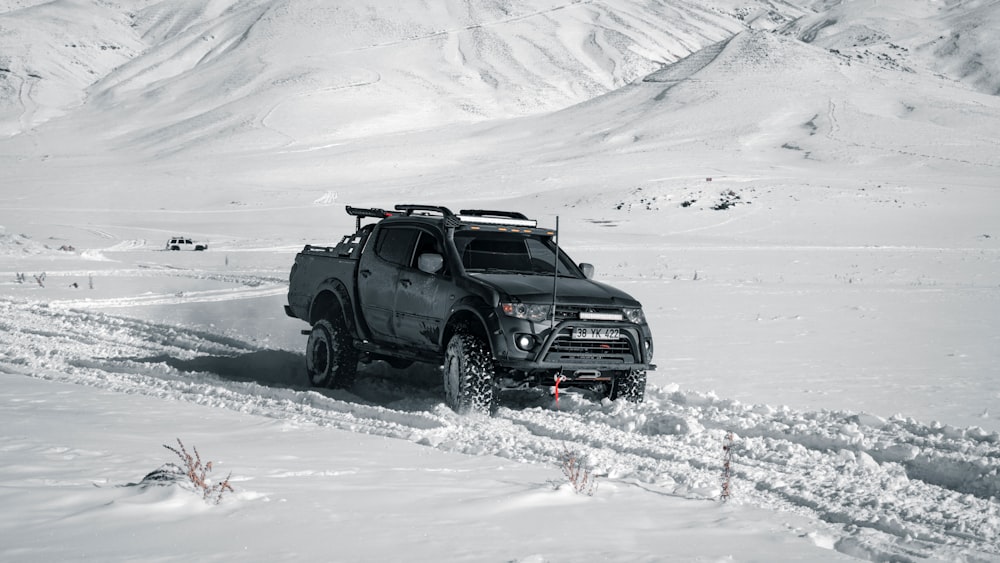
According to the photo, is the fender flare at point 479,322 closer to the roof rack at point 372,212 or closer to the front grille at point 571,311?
the front grille at point 571,311

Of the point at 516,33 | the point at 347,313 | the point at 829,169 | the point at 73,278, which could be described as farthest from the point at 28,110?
the point at 347,313

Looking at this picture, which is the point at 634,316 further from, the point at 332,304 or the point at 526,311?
the point at 332,304

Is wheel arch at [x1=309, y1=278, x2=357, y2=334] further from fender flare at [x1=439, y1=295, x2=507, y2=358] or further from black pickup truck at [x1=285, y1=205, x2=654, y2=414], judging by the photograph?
fender flare at [x1=439, y1=295, x2=507, y2=358]

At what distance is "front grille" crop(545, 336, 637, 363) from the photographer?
8492mm

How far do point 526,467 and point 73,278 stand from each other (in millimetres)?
17004

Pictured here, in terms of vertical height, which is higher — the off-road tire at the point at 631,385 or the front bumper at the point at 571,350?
the front bumper at the point at 571,350

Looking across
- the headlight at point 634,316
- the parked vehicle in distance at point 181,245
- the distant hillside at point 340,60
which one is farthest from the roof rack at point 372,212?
the distant hillside at point 340,60

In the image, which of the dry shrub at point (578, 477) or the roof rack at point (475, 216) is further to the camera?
the roof rack at point (475, 216)

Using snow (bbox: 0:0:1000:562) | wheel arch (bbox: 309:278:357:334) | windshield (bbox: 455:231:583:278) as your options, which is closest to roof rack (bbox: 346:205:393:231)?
wheel arch (bbox: 309:278:357:334)

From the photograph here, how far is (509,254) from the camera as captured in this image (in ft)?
31.9

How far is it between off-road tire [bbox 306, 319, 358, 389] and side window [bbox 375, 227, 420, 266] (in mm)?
905

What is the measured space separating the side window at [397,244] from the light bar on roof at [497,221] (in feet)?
1.99

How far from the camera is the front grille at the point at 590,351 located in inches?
334

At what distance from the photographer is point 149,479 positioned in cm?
512
